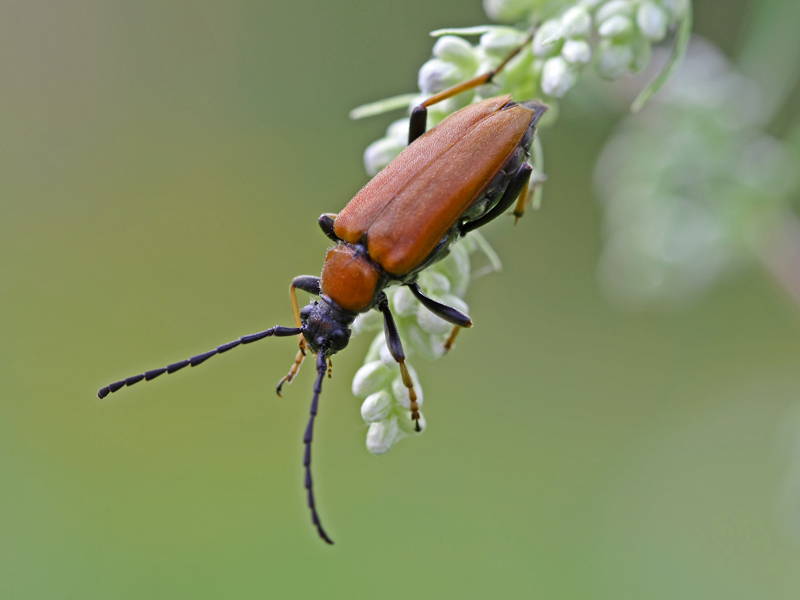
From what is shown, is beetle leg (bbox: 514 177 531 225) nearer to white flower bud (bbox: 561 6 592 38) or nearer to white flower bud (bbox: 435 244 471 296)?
white flower bud (bbox: 435 244 471 296)

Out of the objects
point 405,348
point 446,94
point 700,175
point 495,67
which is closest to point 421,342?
point 405,348

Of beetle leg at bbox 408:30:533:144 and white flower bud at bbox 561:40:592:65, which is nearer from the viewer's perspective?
white flower bud at bbox 561:40:592:65

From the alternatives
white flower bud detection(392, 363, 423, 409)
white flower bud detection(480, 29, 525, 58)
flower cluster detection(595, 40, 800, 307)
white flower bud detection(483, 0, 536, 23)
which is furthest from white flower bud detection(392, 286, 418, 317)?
flower cluster detection(595, 40, 800, 307)

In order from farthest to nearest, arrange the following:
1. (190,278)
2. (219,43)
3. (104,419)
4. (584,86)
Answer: (219,43), (190,278), (104,419), (584,86)

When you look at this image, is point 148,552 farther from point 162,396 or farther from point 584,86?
Answer: point 584,86

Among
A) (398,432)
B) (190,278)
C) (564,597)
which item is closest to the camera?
(398,432)

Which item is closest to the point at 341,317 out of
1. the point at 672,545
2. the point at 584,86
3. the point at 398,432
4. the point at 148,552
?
the point at 398,432

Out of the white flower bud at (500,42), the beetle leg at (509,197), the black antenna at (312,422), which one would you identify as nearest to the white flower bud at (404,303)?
the beetle leg at (509,197)

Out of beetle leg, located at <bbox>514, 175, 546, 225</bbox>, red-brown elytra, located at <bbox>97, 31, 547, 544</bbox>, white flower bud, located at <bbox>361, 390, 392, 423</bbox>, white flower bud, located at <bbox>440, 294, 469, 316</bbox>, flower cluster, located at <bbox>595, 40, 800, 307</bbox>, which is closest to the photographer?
white flower bud, located at <bbox>361, 390, 392, 423</bbox>
